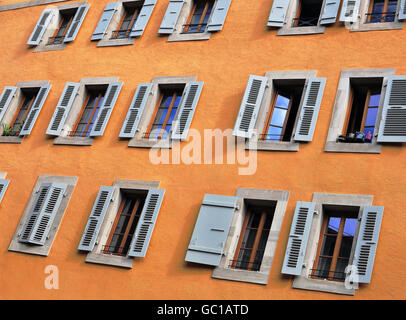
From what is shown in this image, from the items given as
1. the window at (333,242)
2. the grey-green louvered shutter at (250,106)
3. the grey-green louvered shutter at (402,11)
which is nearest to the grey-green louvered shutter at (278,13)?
the grey-green louvered shutter at (250,106)

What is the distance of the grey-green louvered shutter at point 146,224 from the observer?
11.4 m

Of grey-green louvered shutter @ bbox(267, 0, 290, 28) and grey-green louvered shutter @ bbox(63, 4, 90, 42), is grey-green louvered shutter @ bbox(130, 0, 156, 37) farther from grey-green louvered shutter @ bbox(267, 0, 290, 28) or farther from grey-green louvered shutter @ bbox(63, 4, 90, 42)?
grey-green louvered shutter @ bbox(267, 0, 290, 28)

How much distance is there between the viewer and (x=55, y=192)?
12.9m

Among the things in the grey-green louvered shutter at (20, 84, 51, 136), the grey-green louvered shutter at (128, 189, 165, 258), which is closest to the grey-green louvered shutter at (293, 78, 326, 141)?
the grey-green louvered shutter at (128, 189, 165, 258)

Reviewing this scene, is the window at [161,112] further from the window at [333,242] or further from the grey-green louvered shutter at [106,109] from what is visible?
the window at [333,242]

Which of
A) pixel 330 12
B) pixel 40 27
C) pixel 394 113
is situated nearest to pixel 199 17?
pixel 330 12

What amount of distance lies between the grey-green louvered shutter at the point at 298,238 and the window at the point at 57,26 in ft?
26.0

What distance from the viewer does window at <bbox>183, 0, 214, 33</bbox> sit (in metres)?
14.1

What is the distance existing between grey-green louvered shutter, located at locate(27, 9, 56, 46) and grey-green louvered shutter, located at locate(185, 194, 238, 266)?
24.2 ft

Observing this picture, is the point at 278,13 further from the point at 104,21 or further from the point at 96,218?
the point at 96,218

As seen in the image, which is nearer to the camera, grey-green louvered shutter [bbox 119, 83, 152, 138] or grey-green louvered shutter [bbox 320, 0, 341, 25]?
grey-green louvered shutter [bbox 320, 0, 341, 25]

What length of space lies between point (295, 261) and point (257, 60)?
4535 millimetres
